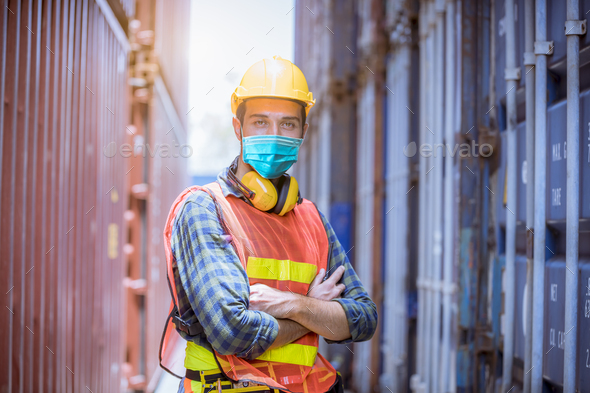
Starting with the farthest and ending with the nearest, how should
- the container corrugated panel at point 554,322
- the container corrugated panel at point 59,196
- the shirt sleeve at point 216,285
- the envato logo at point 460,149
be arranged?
the envato logo at point 460,149
the container corrugated panel at point 59,196
the container corrugated panel at point 554,322
the shirt sleeve at point 216,285

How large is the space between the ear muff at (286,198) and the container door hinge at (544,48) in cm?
164

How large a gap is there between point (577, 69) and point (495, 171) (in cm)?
126

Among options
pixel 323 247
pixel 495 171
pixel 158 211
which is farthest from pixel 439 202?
pixel 158 211

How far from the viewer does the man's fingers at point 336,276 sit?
7.82ft

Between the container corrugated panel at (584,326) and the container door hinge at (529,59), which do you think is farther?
the container door hinge at (529,59)

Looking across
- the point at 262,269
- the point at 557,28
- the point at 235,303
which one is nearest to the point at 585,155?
the point at 557,28

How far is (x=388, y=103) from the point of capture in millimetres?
6641

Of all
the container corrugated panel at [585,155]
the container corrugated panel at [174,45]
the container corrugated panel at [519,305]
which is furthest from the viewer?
the container corrugated panel at [174,45]

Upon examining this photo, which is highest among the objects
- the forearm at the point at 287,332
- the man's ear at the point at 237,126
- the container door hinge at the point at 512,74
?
the container door hinge at the point at 512,74

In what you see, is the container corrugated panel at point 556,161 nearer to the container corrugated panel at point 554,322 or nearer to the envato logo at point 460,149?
the container corrugated panel at point 554,322

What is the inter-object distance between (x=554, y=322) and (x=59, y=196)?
3.24 metres

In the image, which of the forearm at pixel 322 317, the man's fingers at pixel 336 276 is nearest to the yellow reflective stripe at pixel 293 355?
the forearm at pixel 322 317

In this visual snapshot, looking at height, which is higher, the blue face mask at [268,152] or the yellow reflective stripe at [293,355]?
the blue face mask at [268,152]

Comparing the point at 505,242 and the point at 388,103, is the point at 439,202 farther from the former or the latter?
the point at 388,103
